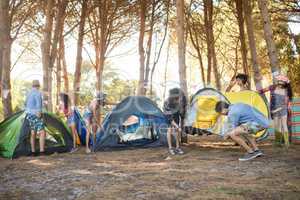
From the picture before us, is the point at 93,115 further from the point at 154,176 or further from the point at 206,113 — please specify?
the point at 154,176

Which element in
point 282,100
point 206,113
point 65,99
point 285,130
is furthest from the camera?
point 65,99

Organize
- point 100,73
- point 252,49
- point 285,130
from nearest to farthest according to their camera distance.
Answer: point 285,130 < point 252,49 < point 100,73

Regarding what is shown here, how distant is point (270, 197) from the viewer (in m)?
5.24

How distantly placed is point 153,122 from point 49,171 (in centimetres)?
446

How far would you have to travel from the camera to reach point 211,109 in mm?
10742

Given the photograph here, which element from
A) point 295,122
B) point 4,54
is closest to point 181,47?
point 295,122

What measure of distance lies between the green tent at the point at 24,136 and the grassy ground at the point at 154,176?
1.62ft

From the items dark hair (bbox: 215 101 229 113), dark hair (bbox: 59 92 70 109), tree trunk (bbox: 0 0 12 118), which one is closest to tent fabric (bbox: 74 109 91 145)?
dark hair (bbox: 59 92 70 109)

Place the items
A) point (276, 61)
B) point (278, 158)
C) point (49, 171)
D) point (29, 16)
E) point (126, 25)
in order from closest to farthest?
point (49, 171) → point (278, 158) → point (276, 61) → point (29, 16) → point (126, 25)

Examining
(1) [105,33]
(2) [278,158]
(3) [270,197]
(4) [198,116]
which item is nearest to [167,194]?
(3) [270,197]

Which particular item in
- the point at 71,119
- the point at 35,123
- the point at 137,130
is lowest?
the point at 137,130

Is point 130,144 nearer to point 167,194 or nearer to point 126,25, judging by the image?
point 167,194

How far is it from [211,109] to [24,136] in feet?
14.9

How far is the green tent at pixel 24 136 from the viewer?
10420 mm
